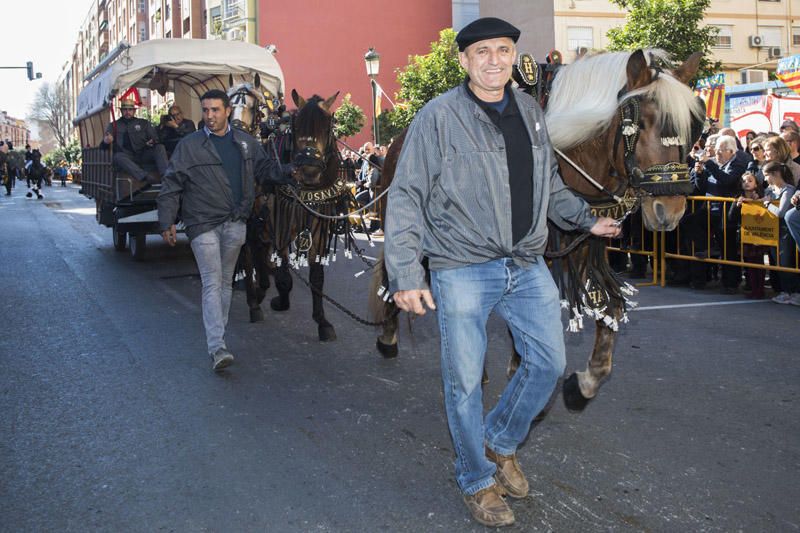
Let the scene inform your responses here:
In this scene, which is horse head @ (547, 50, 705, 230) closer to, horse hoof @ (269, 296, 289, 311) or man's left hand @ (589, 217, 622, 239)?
man's left hand @ (589, 217, 622, 239)

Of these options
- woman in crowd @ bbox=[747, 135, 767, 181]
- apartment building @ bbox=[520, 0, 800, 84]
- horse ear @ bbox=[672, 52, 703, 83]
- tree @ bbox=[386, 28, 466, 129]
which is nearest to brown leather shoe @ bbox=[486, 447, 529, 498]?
horse ear @ bbox=[672, 52, 703, 83]

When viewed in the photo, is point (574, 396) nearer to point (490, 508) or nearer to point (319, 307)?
point (490, 508)

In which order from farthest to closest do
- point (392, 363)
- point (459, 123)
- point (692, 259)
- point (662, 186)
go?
point (692, 259)
point (392, 363)
point (662, 186)
point (459, 123)

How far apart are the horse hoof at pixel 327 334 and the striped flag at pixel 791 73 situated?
49.4 ft

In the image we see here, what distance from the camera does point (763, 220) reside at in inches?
386

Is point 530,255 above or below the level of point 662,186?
below

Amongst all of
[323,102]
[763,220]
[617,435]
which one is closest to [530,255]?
[617,435]

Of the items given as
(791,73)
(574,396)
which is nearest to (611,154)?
(574,396)

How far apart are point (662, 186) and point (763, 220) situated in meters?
6.18

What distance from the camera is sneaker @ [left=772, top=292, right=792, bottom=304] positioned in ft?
30.5

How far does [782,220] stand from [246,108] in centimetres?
608

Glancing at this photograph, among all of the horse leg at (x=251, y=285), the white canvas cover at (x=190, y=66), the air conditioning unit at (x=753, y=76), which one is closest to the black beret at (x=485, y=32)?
the horse leg at (x=251, y=285)

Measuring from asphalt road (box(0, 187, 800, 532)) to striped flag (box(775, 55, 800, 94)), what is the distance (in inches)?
464

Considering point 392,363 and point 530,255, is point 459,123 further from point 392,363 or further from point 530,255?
point 392,363
